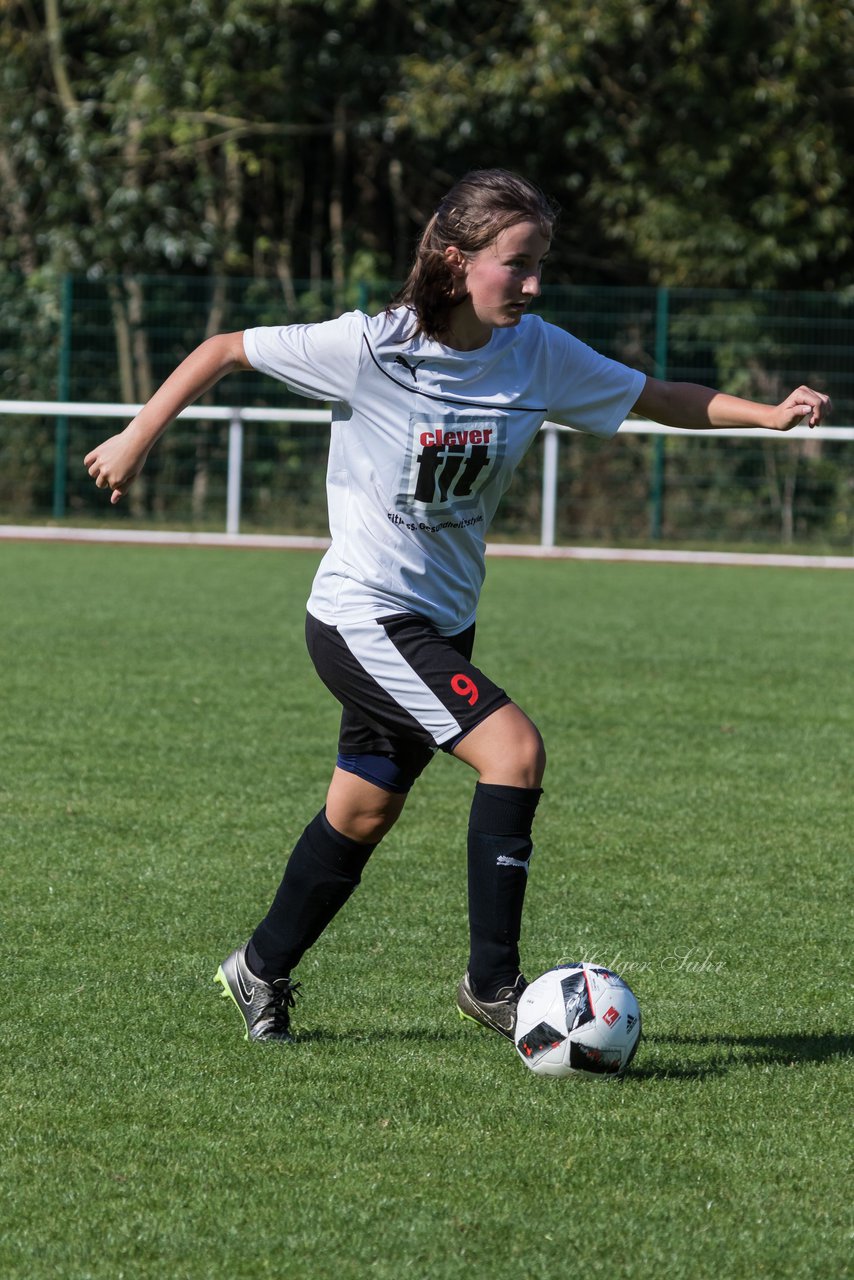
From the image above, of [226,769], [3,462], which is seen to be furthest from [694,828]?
[3,462]

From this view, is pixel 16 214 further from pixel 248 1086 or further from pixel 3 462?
pixel 248 1086

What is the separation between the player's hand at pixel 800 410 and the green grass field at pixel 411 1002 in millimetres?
1354

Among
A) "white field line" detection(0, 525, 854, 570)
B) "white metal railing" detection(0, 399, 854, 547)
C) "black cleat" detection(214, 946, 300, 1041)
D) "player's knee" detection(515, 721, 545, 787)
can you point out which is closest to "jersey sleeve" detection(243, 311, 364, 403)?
"player's knee" detection(515, 721, 545, 787)

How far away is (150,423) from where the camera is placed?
3.72 m

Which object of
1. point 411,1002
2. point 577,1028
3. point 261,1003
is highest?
point 577,1028

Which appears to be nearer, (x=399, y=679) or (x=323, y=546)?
(x=399, y=679)

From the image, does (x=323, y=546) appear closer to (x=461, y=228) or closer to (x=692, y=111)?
(x=692, y=111)

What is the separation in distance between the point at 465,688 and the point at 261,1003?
0.83m

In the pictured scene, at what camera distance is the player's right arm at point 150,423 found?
12.2 feet

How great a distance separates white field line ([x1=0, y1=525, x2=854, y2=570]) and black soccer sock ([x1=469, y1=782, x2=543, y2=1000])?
549 inches

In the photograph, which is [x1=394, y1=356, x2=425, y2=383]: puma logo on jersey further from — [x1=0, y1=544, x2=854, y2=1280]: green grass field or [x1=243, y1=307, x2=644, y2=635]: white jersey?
[x1=0, y1=544, x2=854, y2=1280]: green grass field

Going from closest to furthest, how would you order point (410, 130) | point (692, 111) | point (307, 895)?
point (307, 895) → point (692, 111) → point (410, 130)

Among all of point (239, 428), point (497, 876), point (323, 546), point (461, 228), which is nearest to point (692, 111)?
point (239, 428)

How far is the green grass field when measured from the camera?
294 cm
